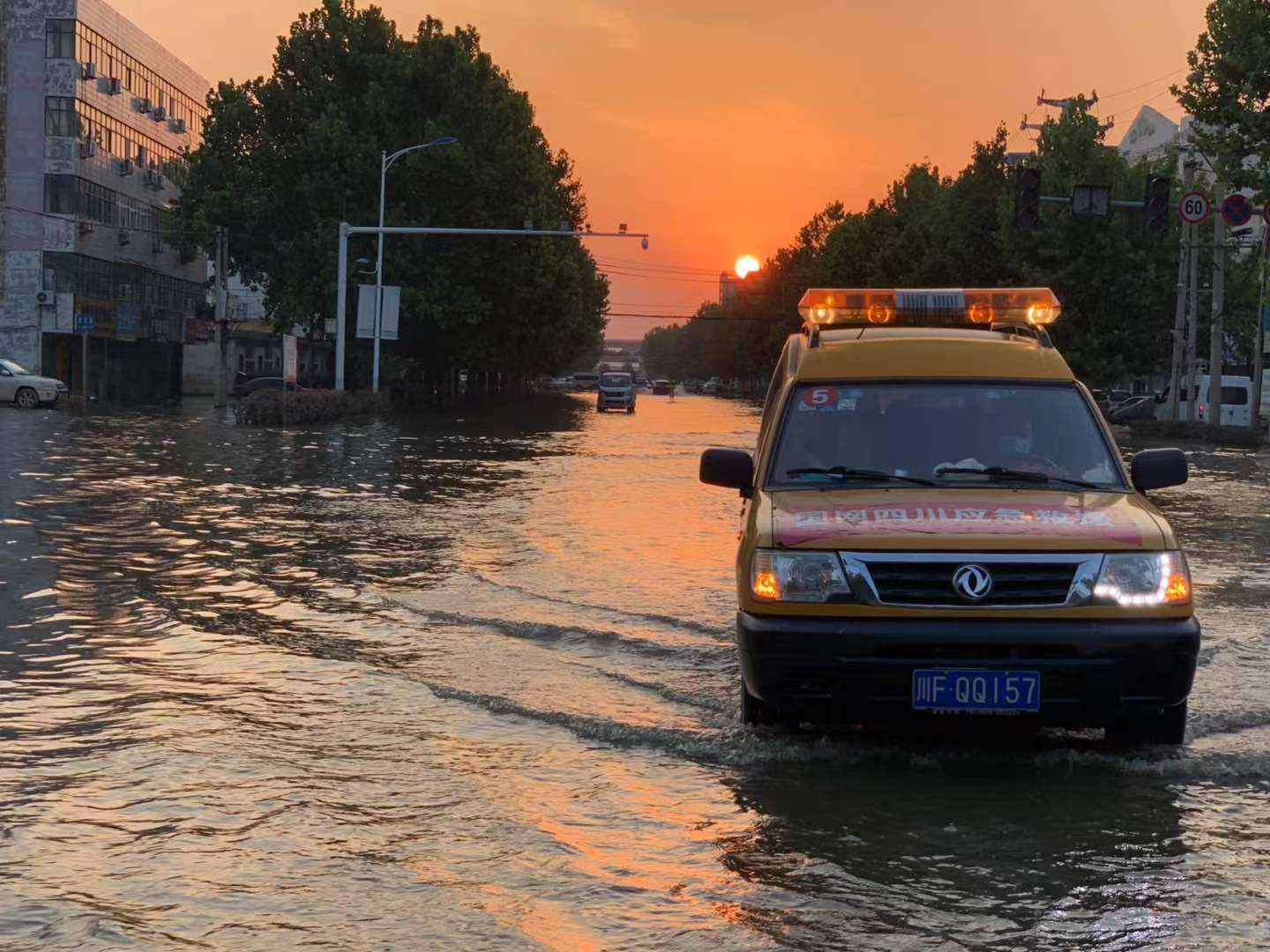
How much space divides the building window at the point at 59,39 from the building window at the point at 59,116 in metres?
1.64

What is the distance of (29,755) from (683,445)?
1269 inches

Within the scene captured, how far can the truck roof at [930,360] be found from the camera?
26.7 feet

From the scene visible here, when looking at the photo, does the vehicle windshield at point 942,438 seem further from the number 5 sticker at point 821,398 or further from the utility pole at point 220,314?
the utility pole at point 220,314

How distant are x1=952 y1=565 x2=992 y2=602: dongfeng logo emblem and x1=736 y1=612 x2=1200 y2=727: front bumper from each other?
0.10 m

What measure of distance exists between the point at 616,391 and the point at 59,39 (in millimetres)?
26199

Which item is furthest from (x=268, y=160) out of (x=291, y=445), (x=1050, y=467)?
(x=1050, y=467)

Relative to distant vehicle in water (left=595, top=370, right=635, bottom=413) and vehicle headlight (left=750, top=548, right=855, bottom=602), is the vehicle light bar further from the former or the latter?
distant vehicle in water (left=595, top=370, right=635, bottom=413)

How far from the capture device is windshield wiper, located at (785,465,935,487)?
296 inches

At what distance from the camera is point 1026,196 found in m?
31.3

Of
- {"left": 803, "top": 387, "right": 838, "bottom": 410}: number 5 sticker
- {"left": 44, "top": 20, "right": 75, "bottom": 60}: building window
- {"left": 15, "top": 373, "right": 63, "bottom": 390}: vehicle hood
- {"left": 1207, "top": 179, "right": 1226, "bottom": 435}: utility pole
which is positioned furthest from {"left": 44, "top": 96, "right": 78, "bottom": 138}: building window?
{"left": 803, "top": 387, "right": 838, "bottom": 410}: number 5 sticker

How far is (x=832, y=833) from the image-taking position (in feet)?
19.2

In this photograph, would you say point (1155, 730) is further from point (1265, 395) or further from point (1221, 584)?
point (1265, 395)

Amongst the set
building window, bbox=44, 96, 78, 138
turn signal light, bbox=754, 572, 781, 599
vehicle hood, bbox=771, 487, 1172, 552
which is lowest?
turn signal light, bbox=754, 572, 781, 599

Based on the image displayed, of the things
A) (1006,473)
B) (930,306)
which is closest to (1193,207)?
(930,306)
